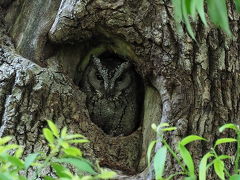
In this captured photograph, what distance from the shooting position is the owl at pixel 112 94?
2.86 m

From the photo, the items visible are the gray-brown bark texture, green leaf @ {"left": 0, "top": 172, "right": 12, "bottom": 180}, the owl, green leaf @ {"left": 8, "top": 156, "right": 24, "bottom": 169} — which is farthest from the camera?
the owl

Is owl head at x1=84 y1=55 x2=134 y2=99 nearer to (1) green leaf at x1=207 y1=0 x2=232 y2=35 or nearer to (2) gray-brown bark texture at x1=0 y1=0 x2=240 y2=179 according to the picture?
(2) gray-brown bark texture at x1=0 y1=0 x2=240 y2=179

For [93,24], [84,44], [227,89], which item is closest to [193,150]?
[227,89]

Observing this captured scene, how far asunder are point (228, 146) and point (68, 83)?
2.76ft

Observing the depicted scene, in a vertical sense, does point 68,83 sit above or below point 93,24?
below

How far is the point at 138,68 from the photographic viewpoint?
2461 mm

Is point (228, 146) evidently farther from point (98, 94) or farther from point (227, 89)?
point (98, 94)

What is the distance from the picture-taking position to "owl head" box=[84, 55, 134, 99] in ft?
9.52

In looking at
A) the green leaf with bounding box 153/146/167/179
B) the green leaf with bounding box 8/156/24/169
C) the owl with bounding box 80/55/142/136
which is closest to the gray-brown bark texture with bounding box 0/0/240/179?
the owl with bounding box 80/55/142/136

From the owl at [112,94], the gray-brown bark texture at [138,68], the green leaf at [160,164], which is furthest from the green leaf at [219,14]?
the owl at [112,94]

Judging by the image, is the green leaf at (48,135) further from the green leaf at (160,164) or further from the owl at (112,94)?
the owl at (112,94)

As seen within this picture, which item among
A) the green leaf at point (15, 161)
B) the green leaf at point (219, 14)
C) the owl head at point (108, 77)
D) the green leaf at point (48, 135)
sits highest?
the owl head at point (108, 77)

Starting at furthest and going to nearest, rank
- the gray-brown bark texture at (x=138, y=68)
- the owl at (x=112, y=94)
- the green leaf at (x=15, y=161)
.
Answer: the owl at (x=112, y=94)
the gray-brown bark texture at (x=138, y=68)
the green leaf at (x=15, y=161)

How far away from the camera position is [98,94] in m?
2.93
